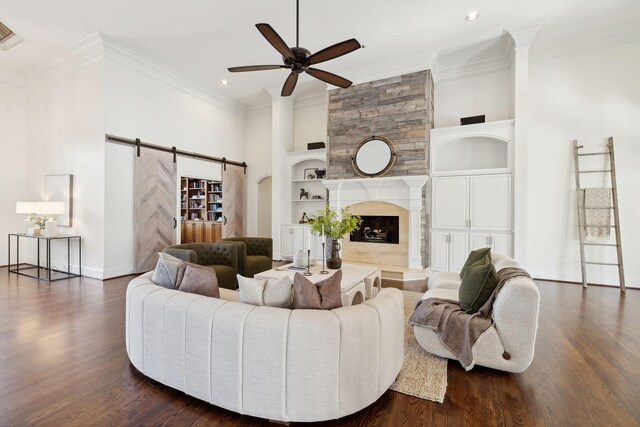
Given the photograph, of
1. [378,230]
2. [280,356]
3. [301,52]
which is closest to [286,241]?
[378,230]

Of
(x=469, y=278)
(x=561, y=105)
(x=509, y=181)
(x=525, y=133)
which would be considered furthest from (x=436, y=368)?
(x=561, y=105)

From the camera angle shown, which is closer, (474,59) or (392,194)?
(474,59)

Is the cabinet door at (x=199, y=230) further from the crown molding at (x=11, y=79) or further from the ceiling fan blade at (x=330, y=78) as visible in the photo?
the ceiling fan blade at (x=330, y=78)

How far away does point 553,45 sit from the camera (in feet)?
17.2

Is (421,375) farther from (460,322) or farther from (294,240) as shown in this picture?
(294,240)

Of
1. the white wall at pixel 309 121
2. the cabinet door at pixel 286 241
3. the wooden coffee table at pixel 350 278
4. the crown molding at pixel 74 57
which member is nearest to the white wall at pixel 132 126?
the crown molding at pixel 74 57

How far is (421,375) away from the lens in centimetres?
227

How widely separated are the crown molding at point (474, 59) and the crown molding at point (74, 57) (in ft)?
19.0

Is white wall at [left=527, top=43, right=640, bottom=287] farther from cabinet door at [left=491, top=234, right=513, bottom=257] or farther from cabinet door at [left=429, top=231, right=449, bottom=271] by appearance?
cabinet door at [left=429, top=231, right=449, bottom=271]

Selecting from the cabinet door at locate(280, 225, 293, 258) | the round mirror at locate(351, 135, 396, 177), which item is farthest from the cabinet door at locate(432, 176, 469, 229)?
the cabinet door at locate(280, 225, 293, 258)

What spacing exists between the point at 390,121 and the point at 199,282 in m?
4.92

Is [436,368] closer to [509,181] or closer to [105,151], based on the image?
[509,181]

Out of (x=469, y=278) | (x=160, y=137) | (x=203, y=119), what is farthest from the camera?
(x=203, y=119)

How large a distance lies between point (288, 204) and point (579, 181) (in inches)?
219
